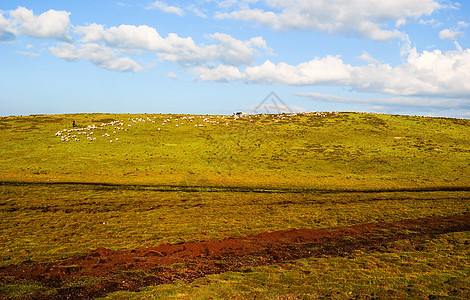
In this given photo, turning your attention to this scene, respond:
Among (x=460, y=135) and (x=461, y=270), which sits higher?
(x=460, y=135)

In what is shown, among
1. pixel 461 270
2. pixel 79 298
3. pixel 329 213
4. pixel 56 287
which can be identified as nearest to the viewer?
pixel 79 298

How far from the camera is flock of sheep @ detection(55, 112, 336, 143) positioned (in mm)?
65562

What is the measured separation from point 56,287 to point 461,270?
64.0ft

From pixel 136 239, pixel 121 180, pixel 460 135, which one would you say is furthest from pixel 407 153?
pixel 136 239

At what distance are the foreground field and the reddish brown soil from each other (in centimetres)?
11

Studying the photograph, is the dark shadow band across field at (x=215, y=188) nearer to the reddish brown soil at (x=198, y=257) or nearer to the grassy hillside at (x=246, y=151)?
the grassy hillside at (x=246, y=151)

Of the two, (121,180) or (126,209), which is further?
(121,180)

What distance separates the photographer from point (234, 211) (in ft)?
88.7

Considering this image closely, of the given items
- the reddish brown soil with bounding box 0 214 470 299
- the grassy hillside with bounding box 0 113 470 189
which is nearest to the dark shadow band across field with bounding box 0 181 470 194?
the grassy hillside with bounding box 0 113 470 189

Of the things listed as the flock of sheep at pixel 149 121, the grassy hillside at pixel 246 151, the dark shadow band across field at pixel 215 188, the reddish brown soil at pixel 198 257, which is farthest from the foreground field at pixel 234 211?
the flock of sheep at pixel 149 121

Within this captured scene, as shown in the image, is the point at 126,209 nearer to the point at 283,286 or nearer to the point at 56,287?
the point at 56,287

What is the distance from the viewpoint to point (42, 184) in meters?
34.6

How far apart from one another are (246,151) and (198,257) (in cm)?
4274

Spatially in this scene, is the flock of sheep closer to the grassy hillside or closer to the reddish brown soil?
the grassy hillside
